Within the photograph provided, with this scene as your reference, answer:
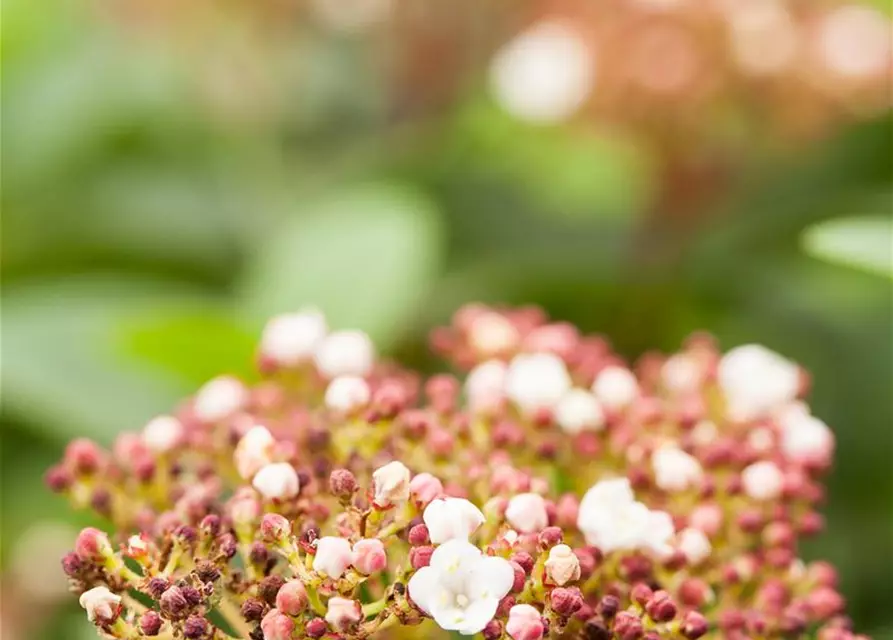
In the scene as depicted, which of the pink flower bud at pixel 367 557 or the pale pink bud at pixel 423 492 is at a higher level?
the pale pink bud at pixel 423 492

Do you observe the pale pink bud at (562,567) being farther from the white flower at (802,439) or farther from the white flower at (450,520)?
the white flower at (802,439)

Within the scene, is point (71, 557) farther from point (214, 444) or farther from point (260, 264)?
point (260, 264)

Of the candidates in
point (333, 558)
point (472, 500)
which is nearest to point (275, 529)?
point (333, 558)

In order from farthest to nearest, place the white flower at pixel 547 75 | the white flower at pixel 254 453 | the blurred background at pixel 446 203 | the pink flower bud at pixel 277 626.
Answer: the white flower at pixel 547 75
the blurred background at pixel 446 203
the white flower at pixel 254 453
the pink flower bud at pixel 277 626

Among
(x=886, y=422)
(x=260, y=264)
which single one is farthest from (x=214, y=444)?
(x=886, y=422)

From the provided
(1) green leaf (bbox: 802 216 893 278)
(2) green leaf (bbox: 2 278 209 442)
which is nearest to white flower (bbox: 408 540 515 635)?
(1) green leaf (bbox: 802 216 893 278)

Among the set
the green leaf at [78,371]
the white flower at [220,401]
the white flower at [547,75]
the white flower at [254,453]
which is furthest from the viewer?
the white flower at [547,75]

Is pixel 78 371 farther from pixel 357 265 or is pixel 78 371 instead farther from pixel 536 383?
pixel 536 383

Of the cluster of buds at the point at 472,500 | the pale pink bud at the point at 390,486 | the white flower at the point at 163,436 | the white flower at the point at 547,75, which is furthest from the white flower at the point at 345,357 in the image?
the white flower at the point at 547,75
